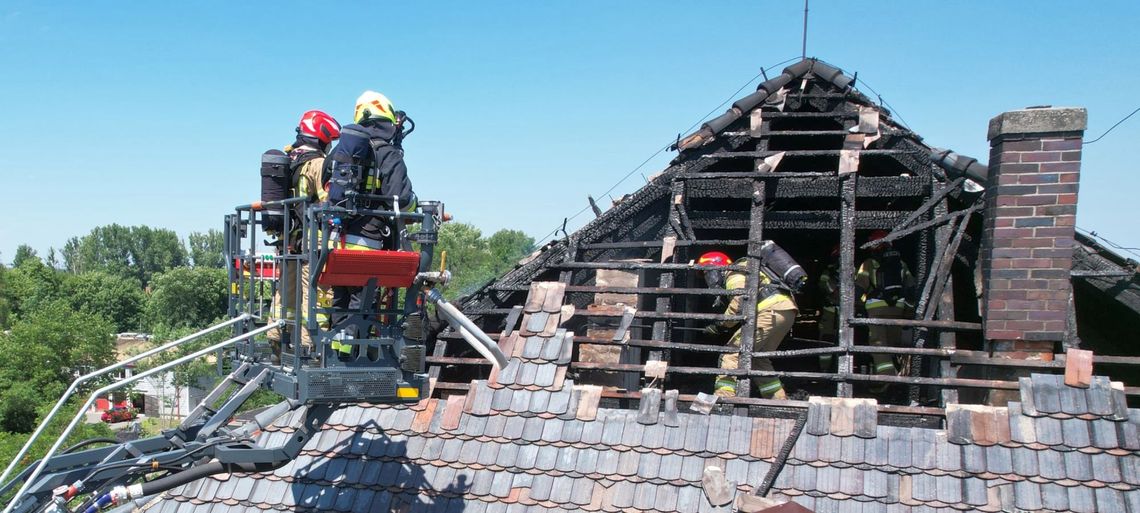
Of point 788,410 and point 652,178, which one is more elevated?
point 652,178

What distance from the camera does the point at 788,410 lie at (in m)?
5.19

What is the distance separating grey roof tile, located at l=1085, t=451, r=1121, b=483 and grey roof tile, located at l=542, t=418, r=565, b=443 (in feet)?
9.88

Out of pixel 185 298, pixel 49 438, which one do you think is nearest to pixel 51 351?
pixel 49 438

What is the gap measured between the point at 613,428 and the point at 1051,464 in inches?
101

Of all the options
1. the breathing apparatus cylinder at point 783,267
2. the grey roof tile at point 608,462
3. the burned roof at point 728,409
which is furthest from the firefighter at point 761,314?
the grey roof tile at point 608,462

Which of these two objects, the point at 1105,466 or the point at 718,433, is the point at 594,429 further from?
the point at 1105,466

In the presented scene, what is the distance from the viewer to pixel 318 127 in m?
5.34

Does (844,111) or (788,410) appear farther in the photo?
(844,111)

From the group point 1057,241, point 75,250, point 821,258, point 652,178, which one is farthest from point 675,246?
point 75,250

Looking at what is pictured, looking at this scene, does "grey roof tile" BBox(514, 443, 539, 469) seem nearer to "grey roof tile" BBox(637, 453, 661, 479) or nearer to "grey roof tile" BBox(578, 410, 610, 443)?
"grey roof tile" BBox(578, 410, 610, 443)

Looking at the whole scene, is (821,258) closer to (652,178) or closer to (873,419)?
(652,178)

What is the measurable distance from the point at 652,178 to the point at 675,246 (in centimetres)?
96

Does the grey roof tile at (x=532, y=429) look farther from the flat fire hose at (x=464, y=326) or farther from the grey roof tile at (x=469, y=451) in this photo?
the flat fire hose at (x=464, y=326)

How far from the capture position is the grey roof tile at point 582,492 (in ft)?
16.0
